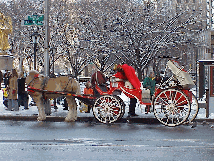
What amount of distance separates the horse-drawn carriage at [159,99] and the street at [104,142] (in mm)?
335

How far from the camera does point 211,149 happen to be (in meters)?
8.95

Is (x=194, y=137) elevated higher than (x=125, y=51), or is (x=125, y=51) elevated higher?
(x=125, y=51)

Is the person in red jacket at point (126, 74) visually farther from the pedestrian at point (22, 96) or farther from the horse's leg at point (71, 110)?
the pedestrian at point (22, 96)

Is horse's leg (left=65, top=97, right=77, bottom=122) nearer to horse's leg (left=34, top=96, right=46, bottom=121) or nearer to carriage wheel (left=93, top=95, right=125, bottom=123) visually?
horse's leg (left=34, top=96, right=46, bottom=121)

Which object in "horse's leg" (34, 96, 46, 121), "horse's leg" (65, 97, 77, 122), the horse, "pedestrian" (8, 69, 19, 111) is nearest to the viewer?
the horse

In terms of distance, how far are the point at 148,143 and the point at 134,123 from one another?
165 inches

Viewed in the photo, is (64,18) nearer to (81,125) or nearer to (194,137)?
(81,125)

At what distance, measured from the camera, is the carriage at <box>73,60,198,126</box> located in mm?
12789

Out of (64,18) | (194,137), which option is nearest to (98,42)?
(64,18)

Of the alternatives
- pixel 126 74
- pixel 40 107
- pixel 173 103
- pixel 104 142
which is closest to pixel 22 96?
pixel 40 107

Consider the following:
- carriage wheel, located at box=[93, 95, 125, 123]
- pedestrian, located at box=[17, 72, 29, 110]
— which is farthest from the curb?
pedestrian, located at box=[17, 72, 29, 110]

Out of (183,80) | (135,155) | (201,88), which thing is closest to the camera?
(135,155)

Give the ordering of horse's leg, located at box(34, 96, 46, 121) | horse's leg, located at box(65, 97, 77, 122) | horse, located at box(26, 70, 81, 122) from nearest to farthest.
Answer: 1. horse, located at box(26, 70, 81, 122)
2. horse's leg, located at box(65, 97, 77, 122)
3. horse's leg, located at box(34, 96, 46, 121)

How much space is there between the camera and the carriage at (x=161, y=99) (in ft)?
42.0
